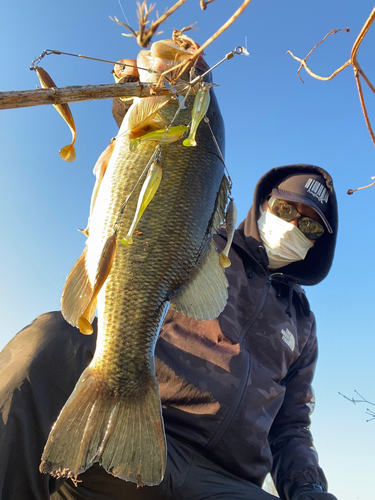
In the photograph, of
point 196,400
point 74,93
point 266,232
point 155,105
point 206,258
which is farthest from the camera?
point 266,232

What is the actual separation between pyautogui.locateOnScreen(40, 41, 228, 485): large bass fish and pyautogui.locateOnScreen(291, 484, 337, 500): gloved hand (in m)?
1.93

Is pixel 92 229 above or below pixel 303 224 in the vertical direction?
below

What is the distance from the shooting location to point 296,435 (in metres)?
3.55

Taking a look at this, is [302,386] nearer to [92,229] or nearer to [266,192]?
[266,192]

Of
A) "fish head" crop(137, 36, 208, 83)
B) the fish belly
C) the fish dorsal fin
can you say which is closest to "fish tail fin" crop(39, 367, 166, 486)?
the fish belly

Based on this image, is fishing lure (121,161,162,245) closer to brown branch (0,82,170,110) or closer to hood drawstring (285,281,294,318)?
brown branch (0,82,170,110)

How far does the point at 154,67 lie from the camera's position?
1923 mm

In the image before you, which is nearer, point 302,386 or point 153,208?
point 153,208

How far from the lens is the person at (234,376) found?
1964 millimetres

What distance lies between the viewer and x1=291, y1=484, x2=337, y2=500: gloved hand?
121 inches

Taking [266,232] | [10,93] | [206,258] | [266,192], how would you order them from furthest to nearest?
[266,192]
[266,232]
[206,258]
[10,93]

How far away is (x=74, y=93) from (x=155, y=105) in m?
0.76

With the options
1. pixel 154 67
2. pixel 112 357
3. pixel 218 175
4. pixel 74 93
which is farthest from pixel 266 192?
Result: pixel 74 93

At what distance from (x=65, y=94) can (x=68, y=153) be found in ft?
2.04
